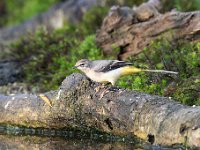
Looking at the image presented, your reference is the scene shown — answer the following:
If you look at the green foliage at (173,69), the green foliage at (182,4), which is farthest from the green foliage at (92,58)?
the green foliage at (182,4)

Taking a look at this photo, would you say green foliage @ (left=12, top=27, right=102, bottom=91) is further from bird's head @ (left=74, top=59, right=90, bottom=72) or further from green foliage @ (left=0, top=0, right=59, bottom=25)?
green foliage @ (left=0, top=0, right=59, bottom=25)

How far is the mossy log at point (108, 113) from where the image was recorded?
818 cm

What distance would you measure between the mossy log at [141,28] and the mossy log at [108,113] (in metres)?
3.63

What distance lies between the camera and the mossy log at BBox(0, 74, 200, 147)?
26.8 ft

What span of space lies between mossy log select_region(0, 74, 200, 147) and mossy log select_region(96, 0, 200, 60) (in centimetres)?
363

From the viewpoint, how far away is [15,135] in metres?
10.5

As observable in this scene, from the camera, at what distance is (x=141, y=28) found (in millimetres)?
13258

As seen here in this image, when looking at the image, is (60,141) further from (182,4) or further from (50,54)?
(182,4)

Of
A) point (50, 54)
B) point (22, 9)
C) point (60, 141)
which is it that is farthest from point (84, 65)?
point (22, 9)

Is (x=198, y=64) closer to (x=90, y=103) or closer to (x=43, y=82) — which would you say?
(x=90, y=103)

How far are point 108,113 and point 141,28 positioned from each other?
439 centimetres

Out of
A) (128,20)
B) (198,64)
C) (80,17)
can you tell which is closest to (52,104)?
(198,64)

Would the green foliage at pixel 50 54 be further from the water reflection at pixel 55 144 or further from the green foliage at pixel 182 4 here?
the water reflection at pixel 55 144

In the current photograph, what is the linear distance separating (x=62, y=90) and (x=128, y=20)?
4154 millimetres
